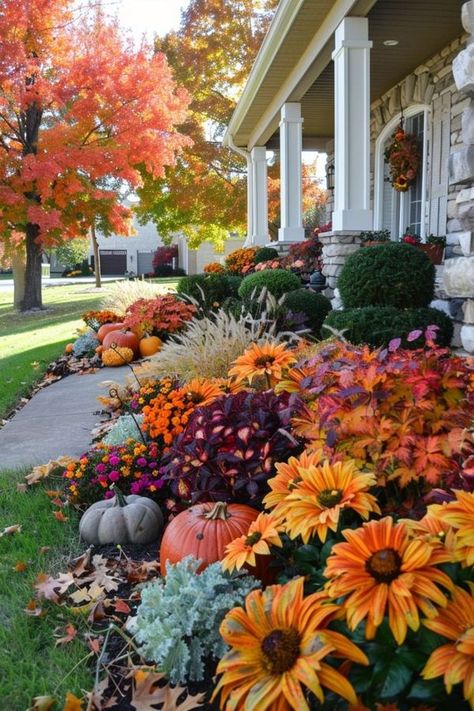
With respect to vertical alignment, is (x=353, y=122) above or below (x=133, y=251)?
below

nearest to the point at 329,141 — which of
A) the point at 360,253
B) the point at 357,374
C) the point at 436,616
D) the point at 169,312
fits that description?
the point at 169,312

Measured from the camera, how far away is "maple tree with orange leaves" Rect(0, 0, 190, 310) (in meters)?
13.0

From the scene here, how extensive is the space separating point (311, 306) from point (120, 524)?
4.42 metres

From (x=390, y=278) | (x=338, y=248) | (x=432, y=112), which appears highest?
(x=432, y=112)

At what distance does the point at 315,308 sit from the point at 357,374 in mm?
4708

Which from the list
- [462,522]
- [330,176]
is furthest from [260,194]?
[462,522]

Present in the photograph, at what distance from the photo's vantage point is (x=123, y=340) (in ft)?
23.7

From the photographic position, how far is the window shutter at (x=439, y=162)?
8430 mm

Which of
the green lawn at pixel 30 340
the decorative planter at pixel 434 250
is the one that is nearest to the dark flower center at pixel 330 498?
the green lawn at pixel 30 340

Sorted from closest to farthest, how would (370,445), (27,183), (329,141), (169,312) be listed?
(370,445), (169,312), (27,183), (329,141)

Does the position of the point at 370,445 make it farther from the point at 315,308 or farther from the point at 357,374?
the point at 315,308

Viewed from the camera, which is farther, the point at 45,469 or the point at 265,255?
the point at 265,255

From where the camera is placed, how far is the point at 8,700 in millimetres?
1922

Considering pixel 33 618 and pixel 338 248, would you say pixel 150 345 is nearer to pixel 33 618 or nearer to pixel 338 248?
pixel 338 248
